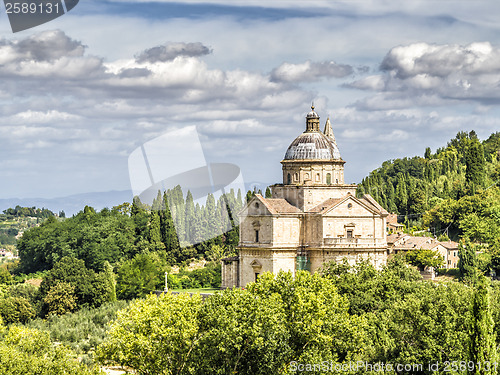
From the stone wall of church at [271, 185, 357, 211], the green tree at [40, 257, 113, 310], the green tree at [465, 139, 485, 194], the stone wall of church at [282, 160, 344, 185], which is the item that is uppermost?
the green tree at [465, 139, 485, 194]

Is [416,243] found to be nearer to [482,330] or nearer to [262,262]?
A: [262,262]

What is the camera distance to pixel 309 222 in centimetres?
5872

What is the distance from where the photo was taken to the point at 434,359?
3122 cm

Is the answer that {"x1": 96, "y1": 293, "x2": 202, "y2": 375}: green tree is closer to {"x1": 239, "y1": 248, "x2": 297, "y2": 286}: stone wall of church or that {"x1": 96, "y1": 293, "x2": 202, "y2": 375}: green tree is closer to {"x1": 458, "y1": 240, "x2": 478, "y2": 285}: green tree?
{"x1": 239, "y1": 248, "x2": 297, "y2": 286}: stone wall of church

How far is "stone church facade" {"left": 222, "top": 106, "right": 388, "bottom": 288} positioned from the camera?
57.8 meters

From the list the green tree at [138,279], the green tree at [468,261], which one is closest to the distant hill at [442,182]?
the green tree at [468,261]

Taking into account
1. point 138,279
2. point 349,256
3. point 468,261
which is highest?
point 349,256

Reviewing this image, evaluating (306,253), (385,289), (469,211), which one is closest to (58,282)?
(306,253)

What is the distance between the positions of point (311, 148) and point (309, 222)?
5.48 meters

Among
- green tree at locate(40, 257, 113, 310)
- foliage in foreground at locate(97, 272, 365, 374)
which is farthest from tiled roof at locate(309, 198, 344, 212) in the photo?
foliage in foreground at locate(97, 272, 365, 374)

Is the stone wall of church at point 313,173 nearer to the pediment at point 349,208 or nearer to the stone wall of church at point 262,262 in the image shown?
the pediment at point 349,208

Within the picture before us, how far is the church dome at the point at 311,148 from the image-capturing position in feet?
198

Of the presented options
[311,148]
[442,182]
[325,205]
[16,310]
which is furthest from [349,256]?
[442,182]

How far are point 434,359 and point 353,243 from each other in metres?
26.3
